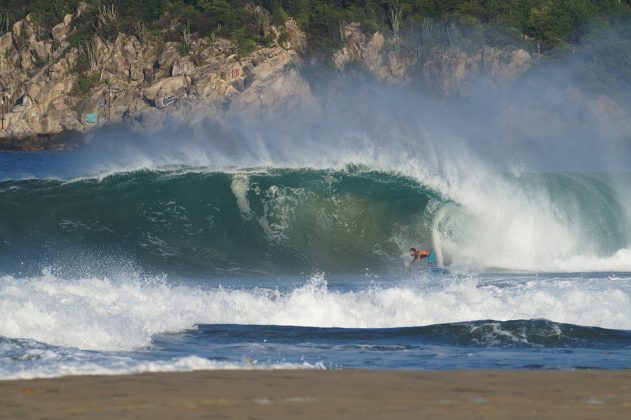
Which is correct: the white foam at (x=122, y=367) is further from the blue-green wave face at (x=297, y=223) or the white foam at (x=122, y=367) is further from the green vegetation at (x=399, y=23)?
the green vegetation at (x=399, y=23)

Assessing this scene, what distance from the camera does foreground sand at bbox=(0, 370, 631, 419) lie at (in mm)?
6461

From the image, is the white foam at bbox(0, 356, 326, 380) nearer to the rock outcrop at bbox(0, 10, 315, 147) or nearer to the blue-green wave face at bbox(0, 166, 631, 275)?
the blue-green wave face at bbox(0, 166, 631, 275)

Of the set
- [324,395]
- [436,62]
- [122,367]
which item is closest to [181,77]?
[436,62]

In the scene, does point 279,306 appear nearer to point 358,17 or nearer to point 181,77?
point 181,77

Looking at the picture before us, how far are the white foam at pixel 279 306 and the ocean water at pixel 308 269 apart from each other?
0.09ft

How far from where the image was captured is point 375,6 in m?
84.9

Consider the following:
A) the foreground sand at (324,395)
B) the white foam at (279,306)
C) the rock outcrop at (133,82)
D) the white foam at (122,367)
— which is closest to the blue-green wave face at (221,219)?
the white foam at (279,306)

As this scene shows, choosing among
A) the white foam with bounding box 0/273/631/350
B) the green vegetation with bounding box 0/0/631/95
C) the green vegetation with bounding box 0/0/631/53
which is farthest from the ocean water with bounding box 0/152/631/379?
the green vegetation with bounding box 0/0/631/53

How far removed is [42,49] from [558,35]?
39756mm

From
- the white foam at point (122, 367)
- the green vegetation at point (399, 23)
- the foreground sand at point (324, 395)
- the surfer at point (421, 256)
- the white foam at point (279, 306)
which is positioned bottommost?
the foreground sand at point (324, 395)

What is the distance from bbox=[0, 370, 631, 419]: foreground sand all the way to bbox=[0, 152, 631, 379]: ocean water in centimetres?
54

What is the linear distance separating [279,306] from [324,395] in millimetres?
5053

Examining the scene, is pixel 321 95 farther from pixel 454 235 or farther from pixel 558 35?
pixel 454 235

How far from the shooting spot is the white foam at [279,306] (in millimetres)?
10234
